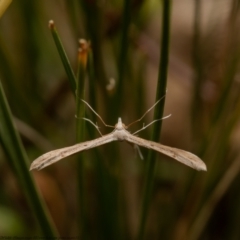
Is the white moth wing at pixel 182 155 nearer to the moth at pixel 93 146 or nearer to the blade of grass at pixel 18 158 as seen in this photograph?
the moth at pixel 93 146

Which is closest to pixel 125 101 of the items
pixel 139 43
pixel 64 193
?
pixel 139 43

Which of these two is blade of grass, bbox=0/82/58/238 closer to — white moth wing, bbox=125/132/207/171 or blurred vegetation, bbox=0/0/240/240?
blurred vegetation, bbox=0/0/240/240

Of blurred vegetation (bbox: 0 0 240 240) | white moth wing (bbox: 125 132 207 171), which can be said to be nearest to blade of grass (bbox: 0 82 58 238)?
blurred vegetation (bbox: 0 0 240 240)

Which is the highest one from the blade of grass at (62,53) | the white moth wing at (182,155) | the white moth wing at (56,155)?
the blade of grass at (62,53)

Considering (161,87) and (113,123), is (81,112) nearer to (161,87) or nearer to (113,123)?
(161,87)

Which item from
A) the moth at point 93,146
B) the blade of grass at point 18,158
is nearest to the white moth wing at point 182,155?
the moth at point 93,146

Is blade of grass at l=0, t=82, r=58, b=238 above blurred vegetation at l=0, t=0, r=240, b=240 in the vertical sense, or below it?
below

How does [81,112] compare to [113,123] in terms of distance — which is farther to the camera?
[113,123]

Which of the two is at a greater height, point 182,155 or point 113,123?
point 113,123

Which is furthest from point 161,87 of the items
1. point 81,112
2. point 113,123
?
point 113,123
